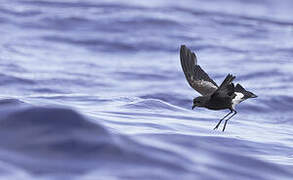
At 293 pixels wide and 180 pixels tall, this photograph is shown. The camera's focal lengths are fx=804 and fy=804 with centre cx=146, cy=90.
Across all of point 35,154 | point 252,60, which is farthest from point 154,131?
point 252,60

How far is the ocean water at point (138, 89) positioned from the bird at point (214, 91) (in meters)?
0.31

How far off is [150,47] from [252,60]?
8.84ft

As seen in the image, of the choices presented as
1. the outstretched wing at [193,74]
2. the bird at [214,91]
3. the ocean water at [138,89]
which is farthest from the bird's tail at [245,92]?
the outstretched wing at [193,74]

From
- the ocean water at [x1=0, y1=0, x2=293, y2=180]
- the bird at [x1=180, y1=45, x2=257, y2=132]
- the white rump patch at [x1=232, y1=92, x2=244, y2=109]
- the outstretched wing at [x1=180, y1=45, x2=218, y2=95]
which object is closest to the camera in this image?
the ocean water at [x1=0, y1=0, x2=293, y2=180]

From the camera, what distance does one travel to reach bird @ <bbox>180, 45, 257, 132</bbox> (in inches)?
324

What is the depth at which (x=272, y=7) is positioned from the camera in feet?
87.8

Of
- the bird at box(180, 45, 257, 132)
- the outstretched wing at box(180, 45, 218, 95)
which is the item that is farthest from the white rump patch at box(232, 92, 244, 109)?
the outstretched wing at box(180, 45, 218, 95)

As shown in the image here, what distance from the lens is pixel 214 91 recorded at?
8.68 meters

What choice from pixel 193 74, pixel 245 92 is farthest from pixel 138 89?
pixel 245 92

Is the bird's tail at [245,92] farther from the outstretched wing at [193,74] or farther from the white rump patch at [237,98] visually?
the outstretched wing at [193,74]

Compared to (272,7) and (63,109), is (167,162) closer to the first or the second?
(63,109)

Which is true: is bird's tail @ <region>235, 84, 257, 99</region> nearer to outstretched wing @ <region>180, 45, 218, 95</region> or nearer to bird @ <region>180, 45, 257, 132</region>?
bird @ <region>180, 45, 257, 132</region>

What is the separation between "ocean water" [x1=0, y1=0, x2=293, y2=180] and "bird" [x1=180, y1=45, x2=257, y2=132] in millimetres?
313

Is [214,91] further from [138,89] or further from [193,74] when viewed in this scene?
[138,89]
